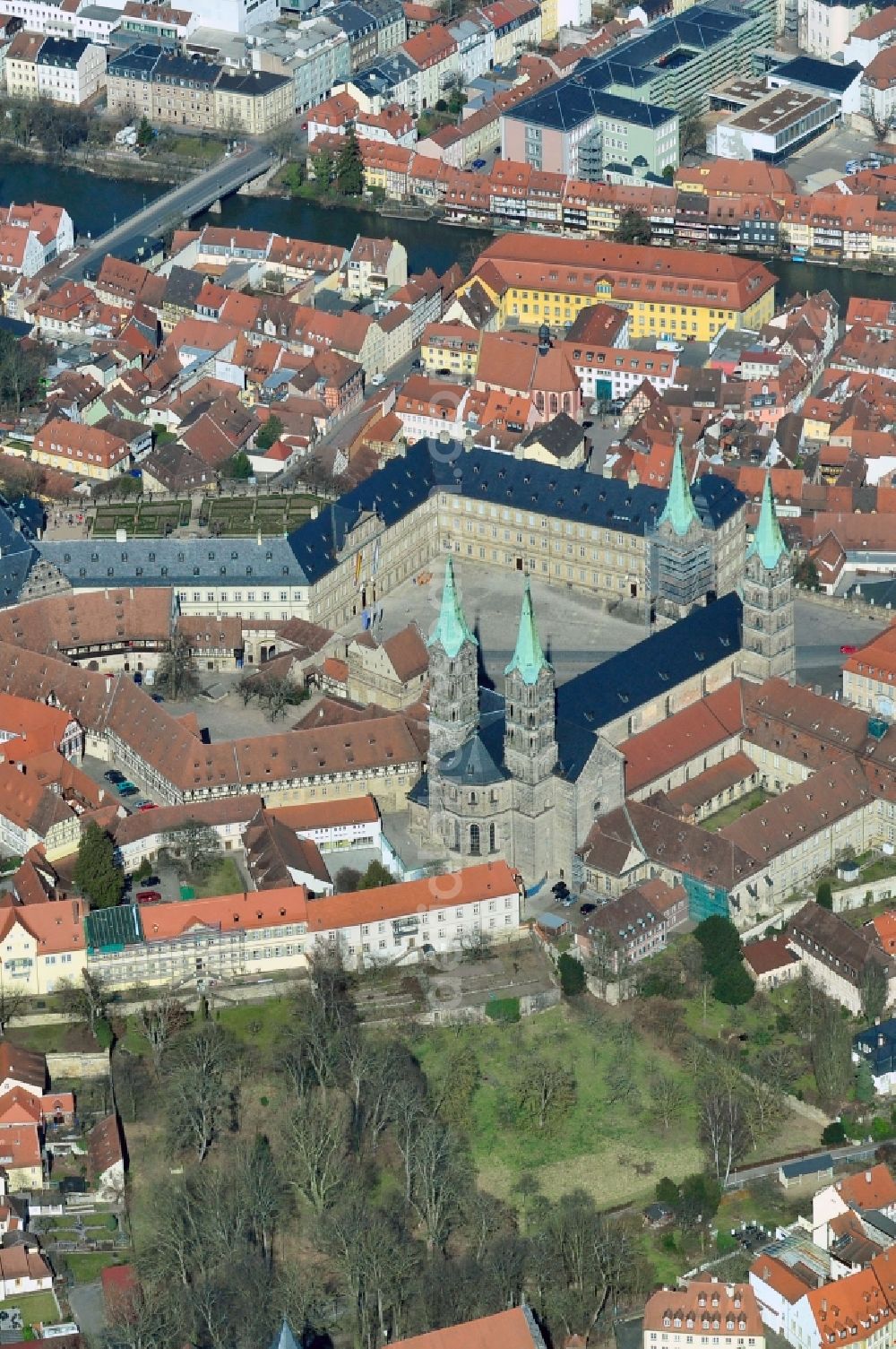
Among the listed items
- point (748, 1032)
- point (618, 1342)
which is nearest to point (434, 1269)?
point (618, 1342)

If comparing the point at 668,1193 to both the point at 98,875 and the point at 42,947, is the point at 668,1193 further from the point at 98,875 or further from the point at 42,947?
the point at 98,875

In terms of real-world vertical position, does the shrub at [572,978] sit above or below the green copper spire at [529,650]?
below

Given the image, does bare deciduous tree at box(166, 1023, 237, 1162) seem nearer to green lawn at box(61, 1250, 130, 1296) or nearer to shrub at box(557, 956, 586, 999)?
green lawn at box(61, 1250, 130, 1296)

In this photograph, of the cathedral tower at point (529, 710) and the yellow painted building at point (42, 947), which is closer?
the yellow painted building at point (42, 947)

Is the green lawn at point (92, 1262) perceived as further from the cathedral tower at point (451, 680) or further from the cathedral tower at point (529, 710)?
the cathedral tower at point (451, 680)

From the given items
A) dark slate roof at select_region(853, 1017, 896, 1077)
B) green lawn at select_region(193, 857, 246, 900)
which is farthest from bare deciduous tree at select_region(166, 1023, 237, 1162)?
dark slate roof at select_region(853, 1017, 896, 1077)

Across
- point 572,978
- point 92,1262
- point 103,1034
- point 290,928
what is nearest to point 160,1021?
point 103,1034

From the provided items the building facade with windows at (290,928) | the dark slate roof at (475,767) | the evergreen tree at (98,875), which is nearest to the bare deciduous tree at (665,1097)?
the building facade with windows at (290,928)
